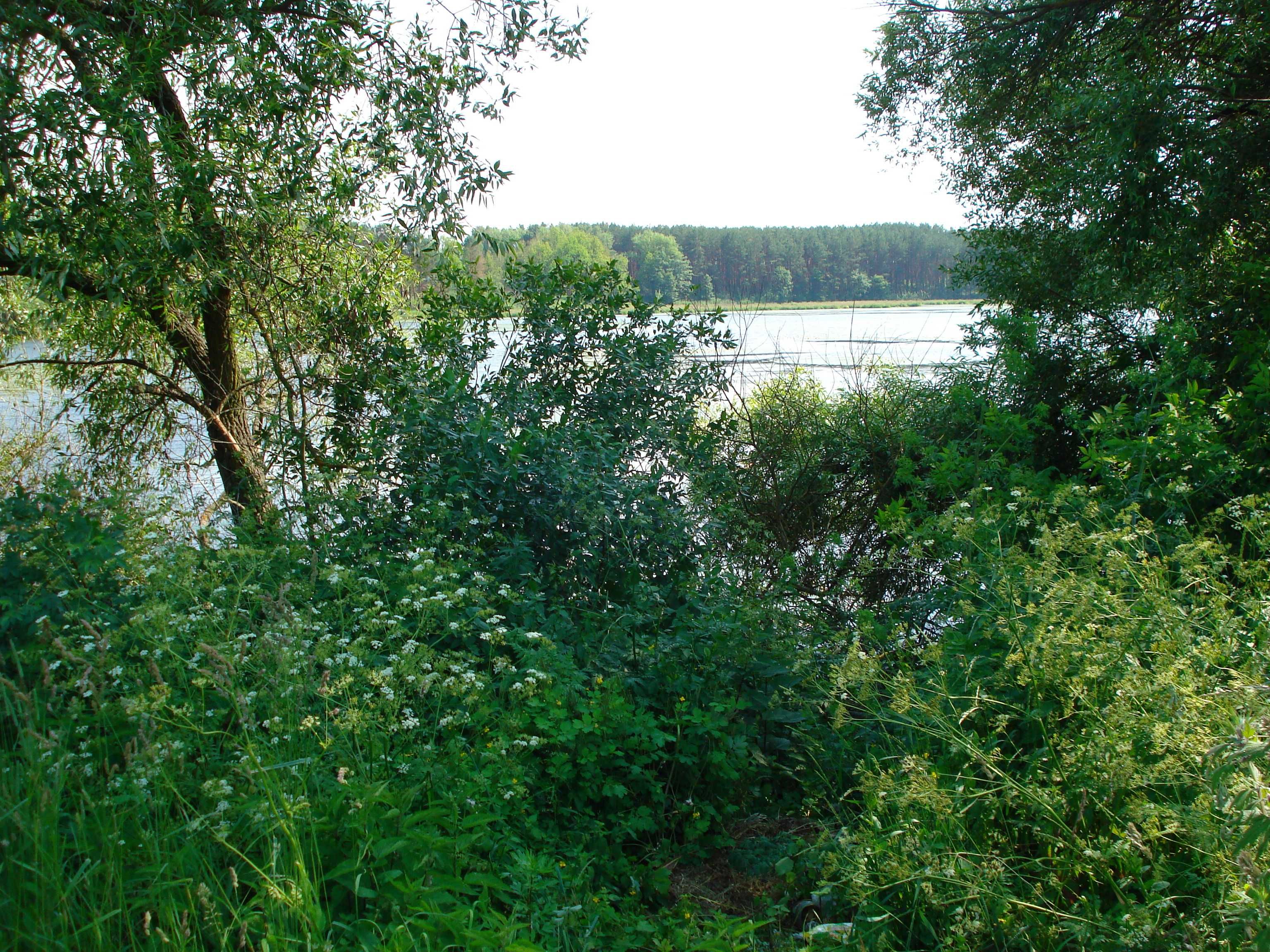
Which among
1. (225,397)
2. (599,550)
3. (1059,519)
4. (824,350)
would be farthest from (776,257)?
(1059,519)

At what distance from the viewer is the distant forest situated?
697cm

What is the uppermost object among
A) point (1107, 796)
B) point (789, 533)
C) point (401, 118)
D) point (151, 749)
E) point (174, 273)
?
point (401, 118)

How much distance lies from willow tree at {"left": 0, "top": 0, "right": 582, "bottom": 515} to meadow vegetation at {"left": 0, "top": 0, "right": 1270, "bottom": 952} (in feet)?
0.13

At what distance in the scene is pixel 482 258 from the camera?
7.11 m

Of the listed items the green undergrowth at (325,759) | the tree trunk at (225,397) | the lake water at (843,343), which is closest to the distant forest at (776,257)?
the lake water at (843,343)

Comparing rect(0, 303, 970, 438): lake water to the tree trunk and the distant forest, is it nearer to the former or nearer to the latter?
the distant forest

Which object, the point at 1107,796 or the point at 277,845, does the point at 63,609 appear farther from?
the point at 1107,796

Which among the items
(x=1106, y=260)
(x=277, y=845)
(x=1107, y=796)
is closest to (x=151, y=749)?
(x=277, y=845)

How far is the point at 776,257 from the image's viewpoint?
10.6 metres

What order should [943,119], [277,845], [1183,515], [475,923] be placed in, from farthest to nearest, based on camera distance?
[943,119] → [1183,515] → [475,923] → [277,845]

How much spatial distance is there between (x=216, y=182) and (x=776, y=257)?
22.0 feet

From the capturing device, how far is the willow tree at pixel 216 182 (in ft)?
16.5

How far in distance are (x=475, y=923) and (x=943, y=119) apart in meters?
9.69

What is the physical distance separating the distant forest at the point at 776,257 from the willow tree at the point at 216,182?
1.11 m
